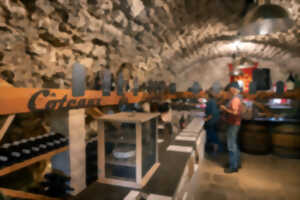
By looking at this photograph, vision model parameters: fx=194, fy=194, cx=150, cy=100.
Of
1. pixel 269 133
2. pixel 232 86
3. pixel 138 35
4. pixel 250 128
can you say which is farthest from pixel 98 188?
pixel 269 133

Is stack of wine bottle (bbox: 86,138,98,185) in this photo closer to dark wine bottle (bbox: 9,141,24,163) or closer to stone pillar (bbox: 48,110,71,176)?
stone pillar (bbox: 48,110,71,176)

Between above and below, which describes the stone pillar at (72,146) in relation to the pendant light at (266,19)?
below

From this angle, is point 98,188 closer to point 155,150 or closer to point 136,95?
point 155,150

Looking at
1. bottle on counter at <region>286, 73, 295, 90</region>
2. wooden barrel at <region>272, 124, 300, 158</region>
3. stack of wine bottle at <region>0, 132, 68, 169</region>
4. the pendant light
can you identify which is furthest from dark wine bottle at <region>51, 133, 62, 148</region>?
bottle on counter at <region>286, 73, 295, 90</region>

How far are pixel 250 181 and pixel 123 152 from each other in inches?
128

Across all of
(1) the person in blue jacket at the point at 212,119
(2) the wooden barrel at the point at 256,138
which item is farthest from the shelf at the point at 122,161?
(2) the wooden barrel at the point at 256,138

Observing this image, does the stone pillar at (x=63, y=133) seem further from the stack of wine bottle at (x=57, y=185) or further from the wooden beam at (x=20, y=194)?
the wooden beam at (x=20, y=194)

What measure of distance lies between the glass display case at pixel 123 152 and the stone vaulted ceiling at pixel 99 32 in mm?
810

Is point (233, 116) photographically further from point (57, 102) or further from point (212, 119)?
point (57, 102)

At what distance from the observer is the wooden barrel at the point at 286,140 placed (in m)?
4.69

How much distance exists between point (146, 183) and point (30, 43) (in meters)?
1.45

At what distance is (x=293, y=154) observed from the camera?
4793mm

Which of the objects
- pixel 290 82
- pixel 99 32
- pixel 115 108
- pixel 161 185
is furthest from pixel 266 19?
pixel 290 82

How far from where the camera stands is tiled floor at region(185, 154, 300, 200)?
124 inches
